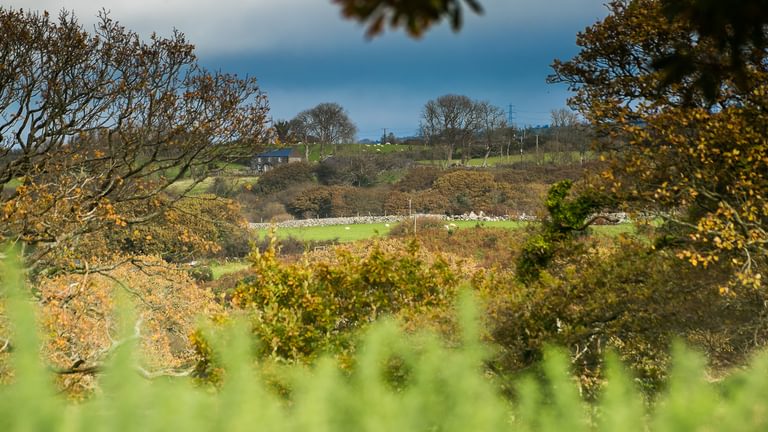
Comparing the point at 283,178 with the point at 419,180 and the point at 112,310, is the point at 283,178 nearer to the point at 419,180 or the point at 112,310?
the point at 419,180

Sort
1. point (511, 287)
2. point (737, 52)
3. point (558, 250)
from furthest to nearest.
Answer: point (558, 250) → point (511, 287) → point (737, 52)

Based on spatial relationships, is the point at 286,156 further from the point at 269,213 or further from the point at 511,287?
the point at 511,287

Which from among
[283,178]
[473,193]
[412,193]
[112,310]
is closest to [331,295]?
[112,310]

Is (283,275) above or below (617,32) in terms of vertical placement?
below

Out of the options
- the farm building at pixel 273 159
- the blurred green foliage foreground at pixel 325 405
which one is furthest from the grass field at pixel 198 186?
the blurred green foliage foreground at pixel 325 405

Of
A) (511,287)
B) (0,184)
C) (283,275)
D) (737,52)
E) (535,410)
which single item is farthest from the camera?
(0,184)

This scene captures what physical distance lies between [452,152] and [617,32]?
46561mm

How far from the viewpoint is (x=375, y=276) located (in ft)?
26.8

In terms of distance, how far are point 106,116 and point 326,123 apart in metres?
49.8

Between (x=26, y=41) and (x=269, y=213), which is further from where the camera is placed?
(x=269, y=213)

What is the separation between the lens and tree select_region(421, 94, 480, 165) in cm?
5609

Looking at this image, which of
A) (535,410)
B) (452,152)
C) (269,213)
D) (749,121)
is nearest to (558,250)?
(749,121)

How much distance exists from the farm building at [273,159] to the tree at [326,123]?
2749 mm

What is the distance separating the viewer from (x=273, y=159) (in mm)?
62000
